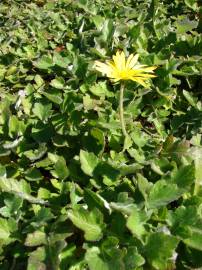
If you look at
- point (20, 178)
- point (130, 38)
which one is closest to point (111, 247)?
point (20, 178)

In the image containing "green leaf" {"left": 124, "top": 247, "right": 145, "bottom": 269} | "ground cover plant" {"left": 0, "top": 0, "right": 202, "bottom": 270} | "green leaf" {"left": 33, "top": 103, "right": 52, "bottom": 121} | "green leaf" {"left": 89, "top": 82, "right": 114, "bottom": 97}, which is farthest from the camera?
"green leaf" {"left": 89, "top": 82, "right": 114, "bottom": 97}

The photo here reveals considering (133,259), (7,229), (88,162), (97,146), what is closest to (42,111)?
(97,146)

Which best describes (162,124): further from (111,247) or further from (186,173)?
(111,247)

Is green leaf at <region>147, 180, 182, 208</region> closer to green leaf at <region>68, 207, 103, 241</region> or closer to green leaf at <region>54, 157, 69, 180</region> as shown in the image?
green leaf at <region>68, 207, 103, 241</region>

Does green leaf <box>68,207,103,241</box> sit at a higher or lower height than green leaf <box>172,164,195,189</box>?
lower

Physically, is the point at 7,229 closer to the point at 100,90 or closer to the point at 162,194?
the point at 162,194

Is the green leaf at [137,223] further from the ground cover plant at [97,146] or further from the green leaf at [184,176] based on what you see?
the green leaf at [184,176]

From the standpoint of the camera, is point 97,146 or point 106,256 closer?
point 106,256

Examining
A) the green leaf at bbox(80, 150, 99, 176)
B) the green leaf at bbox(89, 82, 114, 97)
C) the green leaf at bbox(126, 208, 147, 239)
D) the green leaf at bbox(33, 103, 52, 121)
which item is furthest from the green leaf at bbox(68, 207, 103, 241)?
the green leaf at bbox(89, 82, 114, 97)
